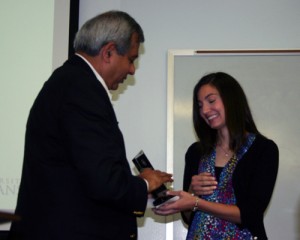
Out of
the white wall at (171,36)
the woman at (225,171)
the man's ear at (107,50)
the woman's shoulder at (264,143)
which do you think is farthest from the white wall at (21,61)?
the woman's shoulder at (264,143)

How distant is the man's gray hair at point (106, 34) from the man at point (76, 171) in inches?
4.3

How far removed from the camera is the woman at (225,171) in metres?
1.83

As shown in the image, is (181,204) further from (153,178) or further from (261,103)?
(261,103)

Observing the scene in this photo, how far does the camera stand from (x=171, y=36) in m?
2.87

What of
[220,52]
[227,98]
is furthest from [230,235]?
[220,52]

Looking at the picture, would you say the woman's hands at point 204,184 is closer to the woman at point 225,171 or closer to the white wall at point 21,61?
the woman at point 225,171

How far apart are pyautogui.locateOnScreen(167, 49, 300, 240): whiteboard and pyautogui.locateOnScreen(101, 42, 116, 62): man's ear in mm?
1224

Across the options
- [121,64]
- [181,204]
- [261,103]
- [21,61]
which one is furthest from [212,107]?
[21,61]

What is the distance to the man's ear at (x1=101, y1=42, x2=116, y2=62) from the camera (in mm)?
1582

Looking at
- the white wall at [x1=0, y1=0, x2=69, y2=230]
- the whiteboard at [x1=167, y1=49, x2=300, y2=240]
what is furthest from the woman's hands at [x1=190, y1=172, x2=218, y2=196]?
the white wall at [x1=0, y1=0, x2=69, y2=230]

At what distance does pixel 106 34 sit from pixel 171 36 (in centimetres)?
134

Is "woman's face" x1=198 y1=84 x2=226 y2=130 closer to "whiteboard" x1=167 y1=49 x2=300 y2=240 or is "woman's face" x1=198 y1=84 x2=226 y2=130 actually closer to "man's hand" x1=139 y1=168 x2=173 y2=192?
"man's hand" x1=139 y1=168 x2=173 y2=192

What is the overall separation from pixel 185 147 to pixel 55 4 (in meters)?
1.18

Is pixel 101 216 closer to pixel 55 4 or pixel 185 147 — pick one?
pixel 185 147
